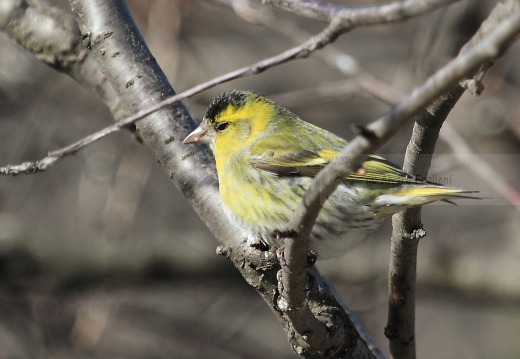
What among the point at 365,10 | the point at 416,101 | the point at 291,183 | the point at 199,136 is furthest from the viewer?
the point at 199,136

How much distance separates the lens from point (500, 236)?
7574 millimetres

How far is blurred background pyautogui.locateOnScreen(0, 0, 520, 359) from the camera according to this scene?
623cm

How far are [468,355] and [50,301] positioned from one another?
495 cm

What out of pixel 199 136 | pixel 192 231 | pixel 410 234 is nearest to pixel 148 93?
pixel 199 136

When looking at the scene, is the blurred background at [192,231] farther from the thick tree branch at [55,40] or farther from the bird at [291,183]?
the thick tree branch at [55,40]

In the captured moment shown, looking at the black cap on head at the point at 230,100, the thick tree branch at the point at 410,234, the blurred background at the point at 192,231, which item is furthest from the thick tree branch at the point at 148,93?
the blurred background at the point at 192,231

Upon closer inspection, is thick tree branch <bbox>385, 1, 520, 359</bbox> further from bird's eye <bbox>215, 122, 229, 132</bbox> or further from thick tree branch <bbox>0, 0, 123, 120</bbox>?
thick tree branch <bbox>0, 0, 123, 120</bbox>

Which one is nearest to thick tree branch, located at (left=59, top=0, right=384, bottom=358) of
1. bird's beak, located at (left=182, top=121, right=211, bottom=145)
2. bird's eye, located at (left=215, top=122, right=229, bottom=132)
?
bird's beak, located at (left=182, top=121, right=211, bottom=145)

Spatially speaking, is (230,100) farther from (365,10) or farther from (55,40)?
(365,10)

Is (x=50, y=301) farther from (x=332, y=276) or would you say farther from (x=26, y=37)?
(x=26, y=37)

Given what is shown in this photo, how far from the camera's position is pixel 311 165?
12.4 feet

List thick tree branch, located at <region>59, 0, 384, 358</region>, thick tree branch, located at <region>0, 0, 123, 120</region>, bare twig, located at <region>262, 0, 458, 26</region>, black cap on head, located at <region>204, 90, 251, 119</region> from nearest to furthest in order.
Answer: bare twig, located at <region>262, 0, 458, 26</region>
thick tree branch, located at <region>59, 0, 384, 358</region>
thick tree branch, located at <region>0, 0, 123, 120</region>
black cap on head, located at <region>204, 90, 251, 119</region>

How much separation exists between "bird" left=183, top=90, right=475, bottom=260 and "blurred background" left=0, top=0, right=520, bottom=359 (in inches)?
18.4

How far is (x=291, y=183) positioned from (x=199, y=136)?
54 centimetres
